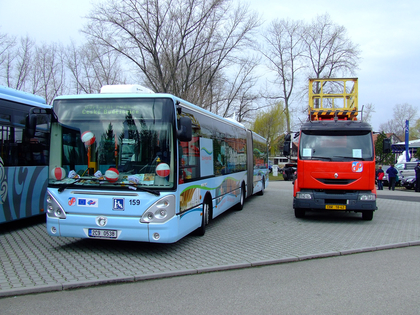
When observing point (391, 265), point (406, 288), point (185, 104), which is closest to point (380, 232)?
point (391, 265)

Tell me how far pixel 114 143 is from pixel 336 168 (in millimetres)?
6299

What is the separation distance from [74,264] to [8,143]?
12.6 ft

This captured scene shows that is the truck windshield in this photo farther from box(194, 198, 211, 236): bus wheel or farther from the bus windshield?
the bus windshield

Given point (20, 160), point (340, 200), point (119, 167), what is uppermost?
point (20, 160)

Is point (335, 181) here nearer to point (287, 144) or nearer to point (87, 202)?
point (287, 144)

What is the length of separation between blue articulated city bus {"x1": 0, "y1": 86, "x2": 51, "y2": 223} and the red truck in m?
6.89

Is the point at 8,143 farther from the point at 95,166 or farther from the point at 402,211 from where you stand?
the point at 402,211

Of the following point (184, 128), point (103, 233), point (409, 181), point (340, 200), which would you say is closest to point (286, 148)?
point (340, 200)

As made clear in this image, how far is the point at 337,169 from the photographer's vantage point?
10391mm

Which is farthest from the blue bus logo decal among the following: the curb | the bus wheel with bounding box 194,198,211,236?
the bus wheel with bounding box 194,198,211,236

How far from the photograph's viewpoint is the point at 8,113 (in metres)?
8.63

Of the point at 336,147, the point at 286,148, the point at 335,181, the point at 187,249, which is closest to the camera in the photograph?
the point at 187,249

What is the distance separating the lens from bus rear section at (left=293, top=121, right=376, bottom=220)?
10367mm

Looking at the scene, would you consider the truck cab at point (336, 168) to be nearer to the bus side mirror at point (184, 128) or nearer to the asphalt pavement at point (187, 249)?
the asphalt pavement at point (187, 249)
